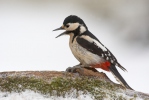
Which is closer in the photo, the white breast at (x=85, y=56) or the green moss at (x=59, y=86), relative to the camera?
the green moss at (x=59, y=86)

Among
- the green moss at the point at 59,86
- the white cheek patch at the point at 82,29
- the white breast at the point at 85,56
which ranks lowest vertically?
the green moss at the point at 59,86

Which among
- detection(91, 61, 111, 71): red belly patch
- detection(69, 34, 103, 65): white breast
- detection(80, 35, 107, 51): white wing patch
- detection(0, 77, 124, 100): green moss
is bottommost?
detection(0, 77, 124, 100): green moss

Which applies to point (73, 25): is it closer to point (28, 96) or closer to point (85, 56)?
point (85, 56)

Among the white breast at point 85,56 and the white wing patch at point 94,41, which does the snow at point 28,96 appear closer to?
the white breast at point 85,56

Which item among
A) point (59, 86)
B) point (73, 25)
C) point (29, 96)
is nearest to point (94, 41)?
point (73, 25)

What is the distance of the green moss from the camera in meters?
4.16

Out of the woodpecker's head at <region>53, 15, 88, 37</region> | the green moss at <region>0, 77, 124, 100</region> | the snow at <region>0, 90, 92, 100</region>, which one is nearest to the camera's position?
the snow at <region>0, 90, 92, 100</region>

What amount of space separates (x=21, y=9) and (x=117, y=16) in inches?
84.7

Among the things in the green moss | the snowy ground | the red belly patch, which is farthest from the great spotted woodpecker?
the snowy ground

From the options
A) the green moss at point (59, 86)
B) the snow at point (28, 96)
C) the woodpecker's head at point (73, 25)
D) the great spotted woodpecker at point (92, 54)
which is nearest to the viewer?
the snow at point (28, 96)

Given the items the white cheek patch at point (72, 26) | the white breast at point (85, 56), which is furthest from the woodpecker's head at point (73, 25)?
the white breast at point (85, 56)

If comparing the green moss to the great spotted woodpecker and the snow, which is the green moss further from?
the great spotted woodpecker

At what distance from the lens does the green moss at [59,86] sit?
4164 mm

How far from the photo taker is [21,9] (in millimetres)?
12039
